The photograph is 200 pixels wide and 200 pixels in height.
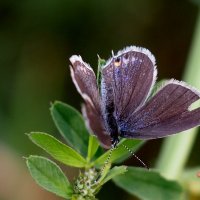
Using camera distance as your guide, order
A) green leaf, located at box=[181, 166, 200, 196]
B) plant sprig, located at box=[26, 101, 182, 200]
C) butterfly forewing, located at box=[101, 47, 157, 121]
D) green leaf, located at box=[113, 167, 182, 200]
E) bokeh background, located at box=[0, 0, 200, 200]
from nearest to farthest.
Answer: plant sprig, located at box=[26, 101, 182, 200] < butterfly forewing, located at box=[101, 47, 157, 121] < green leaf, located at box=[113, 167, 182, 200] < green leaf, located at box=[181, 166, 200, 196] < bokeh background, located at box=[0, 0, 200, 200]

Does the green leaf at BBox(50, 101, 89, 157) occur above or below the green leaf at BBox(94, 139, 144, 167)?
above

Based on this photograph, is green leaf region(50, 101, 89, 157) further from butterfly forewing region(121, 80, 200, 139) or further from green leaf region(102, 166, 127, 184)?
green leaf region(102, 166, 127, 184)

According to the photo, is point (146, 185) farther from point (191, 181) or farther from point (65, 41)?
point (65, 41)

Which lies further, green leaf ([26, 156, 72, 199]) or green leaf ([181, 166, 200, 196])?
green leaf ([181, 166, 200, 196])

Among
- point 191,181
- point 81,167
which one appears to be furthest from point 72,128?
point 191,181

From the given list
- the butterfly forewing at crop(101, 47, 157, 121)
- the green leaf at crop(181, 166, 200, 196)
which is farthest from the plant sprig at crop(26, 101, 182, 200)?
the green leaf at crop(181, 166, 200, 196)

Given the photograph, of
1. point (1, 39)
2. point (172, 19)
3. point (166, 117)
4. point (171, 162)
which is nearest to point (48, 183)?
point (166, 117)

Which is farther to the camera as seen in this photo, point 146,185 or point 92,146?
point 146,185
